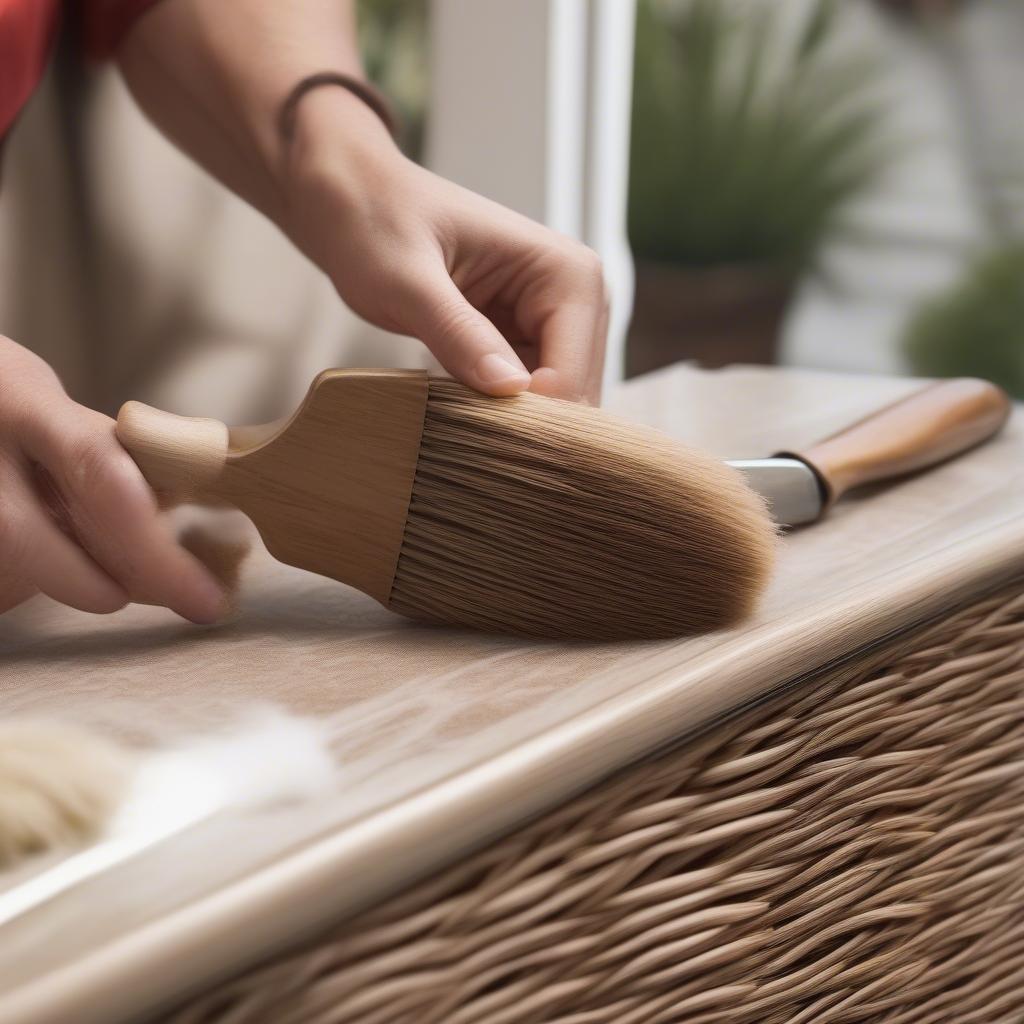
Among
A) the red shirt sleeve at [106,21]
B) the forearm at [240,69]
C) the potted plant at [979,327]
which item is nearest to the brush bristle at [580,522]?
the forearm at [240,69]

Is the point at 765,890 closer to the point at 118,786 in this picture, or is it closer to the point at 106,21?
the point at 118,786

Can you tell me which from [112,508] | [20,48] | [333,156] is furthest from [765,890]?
[20,48]

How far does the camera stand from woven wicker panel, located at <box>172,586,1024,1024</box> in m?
0.29

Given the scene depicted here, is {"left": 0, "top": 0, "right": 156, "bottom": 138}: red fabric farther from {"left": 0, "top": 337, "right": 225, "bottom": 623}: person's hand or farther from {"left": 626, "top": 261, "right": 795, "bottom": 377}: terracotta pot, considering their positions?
{"left": 626, "top": 261, "right": 795, "bottom": 377}: terracotta pot

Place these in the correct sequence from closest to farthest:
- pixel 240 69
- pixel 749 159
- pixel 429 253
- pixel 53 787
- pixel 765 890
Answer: pixel 53 787, pixel 765 890, pixel 429 253, pixel 240 69, pixel 749 159

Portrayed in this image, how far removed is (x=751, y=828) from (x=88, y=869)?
194mm

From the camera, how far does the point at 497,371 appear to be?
0.39 m

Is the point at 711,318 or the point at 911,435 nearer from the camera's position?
the point at 911,435

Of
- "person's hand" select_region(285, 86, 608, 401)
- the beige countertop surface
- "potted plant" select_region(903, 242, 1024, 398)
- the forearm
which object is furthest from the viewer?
"potted plant" select_region(903, 242, 1024, 398)

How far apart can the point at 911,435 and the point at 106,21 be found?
461mm

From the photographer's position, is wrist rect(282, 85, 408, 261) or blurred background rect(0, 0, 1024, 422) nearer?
wrist rect(282, 85, 408, 261)

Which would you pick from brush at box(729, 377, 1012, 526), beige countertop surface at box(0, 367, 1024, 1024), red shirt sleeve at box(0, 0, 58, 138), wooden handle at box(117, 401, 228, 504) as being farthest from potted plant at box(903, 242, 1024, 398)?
wooden handle at box(117, 401, 228, 504)

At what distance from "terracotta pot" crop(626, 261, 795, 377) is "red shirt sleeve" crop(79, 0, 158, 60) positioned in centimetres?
148

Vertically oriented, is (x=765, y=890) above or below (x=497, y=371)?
below
